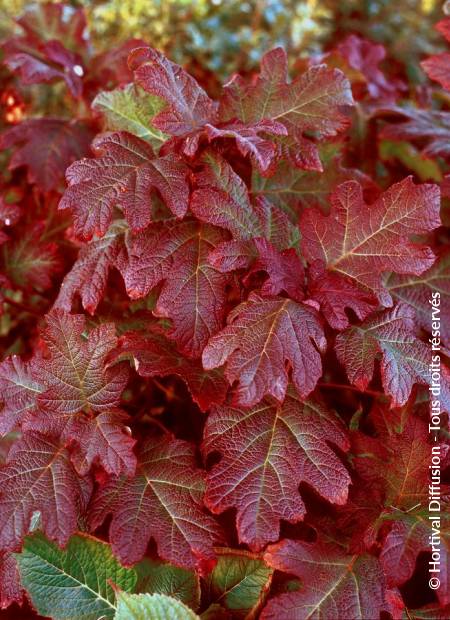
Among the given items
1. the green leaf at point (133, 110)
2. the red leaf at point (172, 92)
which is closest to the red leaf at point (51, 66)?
the green leaf at point (133, 110)

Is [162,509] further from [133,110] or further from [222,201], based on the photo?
[133,110]

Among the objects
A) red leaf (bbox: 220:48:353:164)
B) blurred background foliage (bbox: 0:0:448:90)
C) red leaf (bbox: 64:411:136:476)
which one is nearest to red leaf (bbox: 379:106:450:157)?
red leaf (bbox: 220:48:353:164)

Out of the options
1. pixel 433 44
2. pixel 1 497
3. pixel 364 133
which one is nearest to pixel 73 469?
pixel 1 497

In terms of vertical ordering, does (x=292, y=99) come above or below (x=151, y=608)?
above

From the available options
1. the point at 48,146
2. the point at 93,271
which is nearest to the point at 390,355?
the point at 93,271

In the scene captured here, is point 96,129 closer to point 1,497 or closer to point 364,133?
point 364,133

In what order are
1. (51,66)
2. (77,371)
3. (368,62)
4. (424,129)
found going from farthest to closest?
(368,62) < (51,66) < (424,129) < (77,371)

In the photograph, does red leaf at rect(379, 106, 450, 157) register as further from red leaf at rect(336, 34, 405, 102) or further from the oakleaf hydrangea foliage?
the oakleaf hydrangea foliage
